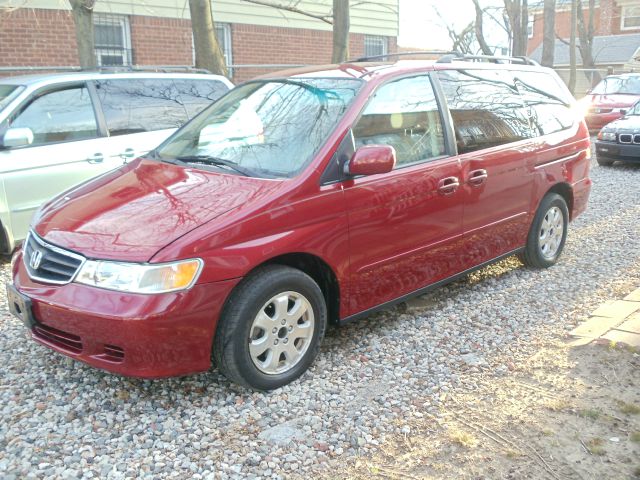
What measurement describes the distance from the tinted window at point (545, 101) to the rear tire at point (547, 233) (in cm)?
62

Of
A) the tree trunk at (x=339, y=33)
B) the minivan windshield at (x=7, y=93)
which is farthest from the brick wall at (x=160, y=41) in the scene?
the minivan windshield at (x=7, y=93)

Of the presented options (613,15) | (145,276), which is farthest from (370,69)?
(613,15)

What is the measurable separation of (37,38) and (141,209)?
10558mm

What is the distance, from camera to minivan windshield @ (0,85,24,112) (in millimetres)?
5820

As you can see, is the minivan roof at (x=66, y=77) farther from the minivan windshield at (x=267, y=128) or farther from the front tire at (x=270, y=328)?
the front tire at (x=270, y=328)

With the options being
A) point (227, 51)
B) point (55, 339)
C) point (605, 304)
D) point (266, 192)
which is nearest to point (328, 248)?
point (266, 192)

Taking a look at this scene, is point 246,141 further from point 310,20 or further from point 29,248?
point 310,20

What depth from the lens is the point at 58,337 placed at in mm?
3371

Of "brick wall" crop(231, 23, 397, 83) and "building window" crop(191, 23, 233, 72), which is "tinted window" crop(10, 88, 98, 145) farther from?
"building window" crop(191, 23, 233, 72)

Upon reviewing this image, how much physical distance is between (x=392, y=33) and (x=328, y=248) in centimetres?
1695

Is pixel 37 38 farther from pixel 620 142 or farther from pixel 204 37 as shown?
pixel 620 142

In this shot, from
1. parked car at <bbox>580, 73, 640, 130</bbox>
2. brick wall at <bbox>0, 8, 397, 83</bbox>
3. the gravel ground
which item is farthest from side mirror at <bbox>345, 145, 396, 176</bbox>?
parked car at <bbox>580, 73, 640, 130</bbox>

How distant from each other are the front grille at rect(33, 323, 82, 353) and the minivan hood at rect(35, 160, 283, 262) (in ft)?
1.46

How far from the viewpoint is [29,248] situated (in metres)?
3.71
